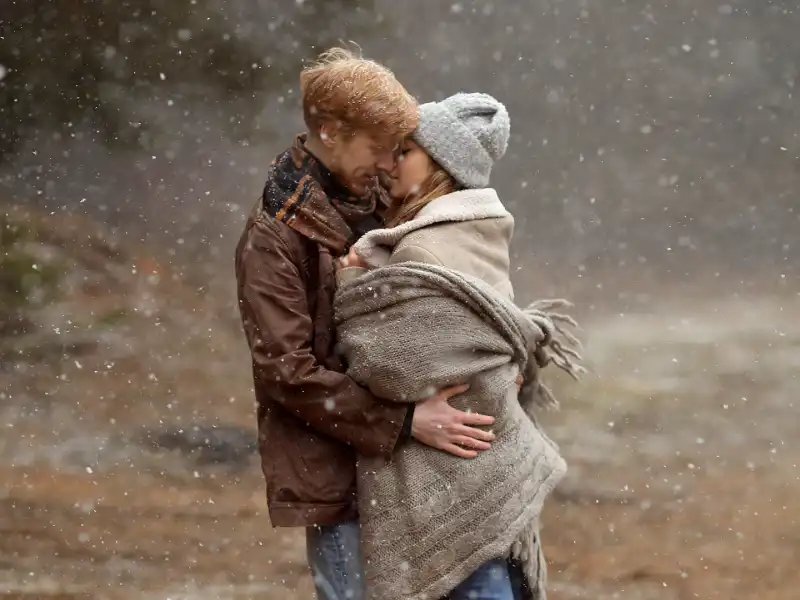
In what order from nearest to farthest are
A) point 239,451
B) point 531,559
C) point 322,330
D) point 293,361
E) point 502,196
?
point 293,361 → point 322,330 → point 531,559 → point 239,451 → point 502,196

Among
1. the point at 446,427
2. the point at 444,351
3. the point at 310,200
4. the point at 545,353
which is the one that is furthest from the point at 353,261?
the point at 545,353

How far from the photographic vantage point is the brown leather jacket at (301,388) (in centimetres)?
164

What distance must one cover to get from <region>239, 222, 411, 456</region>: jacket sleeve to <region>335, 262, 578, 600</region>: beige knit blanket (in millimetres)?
40

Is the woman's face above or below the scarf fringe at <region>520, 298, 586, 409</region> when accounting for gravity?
above

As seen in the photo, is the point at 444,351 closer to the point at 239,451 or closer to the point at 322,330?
the point at 322,330

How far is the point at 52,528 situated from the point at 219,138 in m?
3.65

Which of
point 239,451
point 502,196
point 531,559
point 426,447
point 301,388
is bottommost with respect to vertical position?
point 239,451

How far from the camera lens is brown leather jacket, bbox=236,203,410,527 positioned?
164cm

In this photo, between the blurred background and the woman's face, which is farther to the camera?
the blurred background

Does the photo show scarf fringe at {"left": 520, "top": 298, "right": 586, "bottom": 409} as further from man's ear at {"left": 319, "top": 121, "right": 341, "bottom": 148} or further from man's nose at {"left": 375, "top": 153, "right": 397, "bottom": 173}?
man's ear at {"left": 319, "top": 121, "right": 341, "bottom": 148}

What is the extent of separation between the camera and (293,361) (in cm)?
163

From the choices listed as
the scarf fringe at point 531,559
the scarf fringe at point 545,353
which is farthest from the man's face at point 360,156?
the scarf fringe at point 531,559

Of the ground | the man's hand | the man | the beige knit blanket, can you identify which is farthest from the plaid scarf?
the ground

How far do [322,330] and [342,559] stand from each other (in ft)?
1.44
